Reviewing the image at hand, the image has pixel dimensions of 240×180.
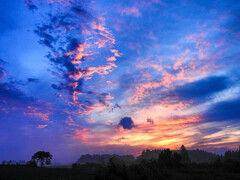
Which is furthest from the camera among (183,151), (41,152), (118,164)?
(183,151)

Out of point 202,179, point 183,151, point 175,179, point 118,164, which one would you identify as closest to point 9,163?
point 118,164

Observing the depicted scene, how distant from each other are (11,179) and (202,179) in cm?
3048

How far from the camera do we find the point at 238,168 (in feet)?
136

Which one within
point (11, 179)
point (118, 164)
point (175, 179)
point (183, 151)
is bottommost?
point (183, 151)

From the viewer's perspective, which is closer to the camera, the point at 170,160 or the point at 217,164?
the point at 217,164

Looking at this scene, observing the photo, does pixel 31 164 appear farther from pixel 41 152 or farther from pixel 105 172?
pixel 105 172

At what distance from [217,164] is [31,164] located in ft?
211

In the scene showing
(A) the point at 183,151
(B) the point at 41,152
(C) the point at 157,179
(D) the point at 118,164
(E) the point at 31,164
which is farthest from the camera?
(A) the point at 183,151

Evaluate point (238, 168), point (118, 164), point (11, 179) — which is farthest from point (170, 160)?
point (11, 179)

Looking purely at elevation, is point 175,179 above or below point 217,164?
above

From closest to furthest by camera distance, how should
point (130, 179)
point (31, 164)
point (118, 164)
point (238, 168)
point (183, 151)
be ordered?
point (130, 179)
point (118, 164)
point (238, 168)
point (31, 164)
point (183, 151)

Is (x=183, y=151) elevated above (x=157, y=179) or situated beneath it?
situated beneath

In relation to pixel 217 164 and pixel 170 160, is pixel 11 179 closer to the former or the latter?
pixel 170 160

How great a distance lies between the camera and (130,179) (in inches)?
765
